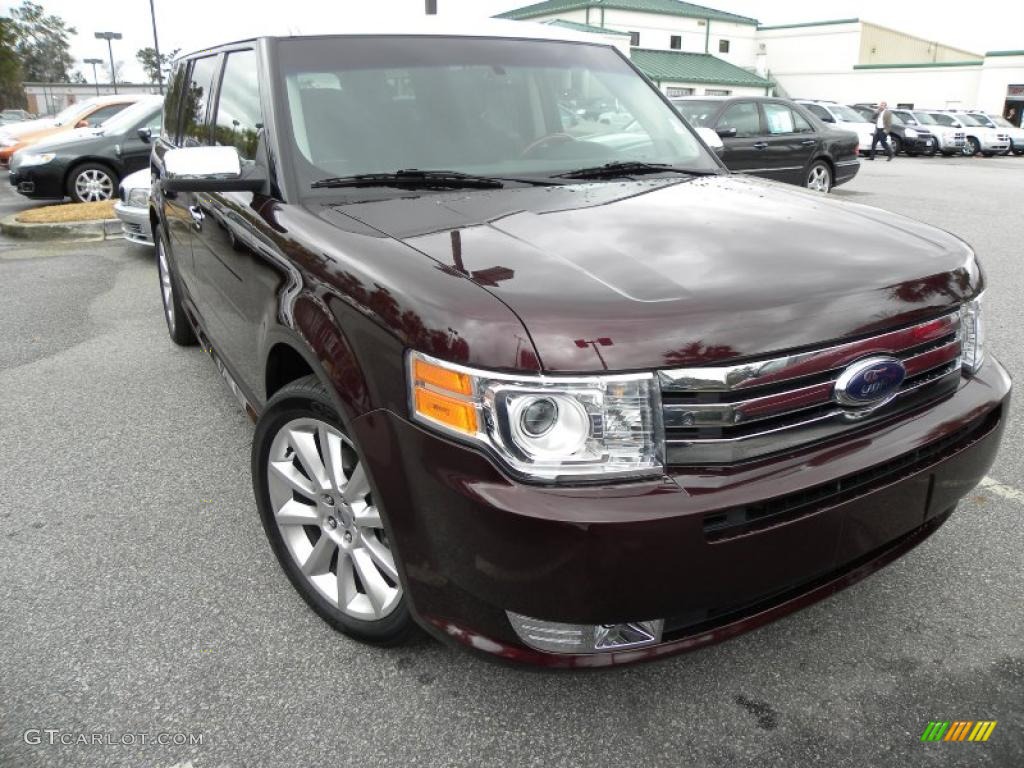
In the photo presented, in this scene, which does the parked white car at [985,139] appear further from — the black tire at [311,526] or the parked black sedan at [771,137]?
the black tire at [311,526]

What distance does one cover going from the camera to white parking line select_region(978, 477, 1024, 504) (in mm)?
3250

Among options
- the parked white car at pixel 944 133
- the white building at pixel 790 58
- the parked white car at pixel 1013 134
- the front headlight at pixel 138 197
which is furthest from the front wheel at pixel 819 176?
the white building at pixel 790 58

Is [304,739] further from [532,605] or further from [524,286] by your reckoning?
[524,286]

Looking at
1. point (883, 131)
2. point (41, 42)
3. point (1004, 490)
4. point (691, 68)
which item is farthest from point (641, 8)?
point (1004, 490)

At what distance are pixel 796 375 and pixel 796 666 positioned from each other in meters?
0.99

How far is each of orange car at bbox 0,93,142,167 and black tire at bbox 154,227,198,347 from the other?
31.1 ft

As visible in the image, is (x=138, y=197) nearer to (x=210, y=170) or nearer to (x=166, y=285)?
(x=166, y=285)

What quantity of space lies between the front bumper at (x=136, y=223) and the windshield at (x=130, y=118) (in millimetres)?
4447

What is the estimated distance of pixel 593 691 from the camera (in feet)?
7.36

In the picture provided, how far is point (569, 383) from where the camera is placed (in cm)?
171

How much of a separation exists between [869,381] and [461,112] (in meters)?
1.83

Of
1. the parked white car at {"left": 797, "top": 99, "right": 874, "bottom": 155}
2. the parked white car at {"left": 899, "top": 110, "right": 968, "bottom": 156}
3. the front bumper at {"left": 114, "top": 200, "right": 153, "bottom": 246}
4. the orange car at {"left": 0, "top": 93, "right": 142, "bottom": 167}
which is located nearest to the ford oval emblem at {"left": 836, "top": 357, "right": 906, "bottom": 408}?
the front bumper at {"left": 114, "top": 200, "right": 153, "bottom": 246}

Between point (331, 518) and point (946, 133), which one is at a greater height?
point (946, 133)

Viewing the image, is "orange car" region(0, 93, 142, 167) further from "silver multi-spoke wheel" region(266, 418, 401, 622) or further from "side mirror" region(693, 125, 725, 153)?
"silver multi-spoke wheel" region(266, 418, 401, 622)
